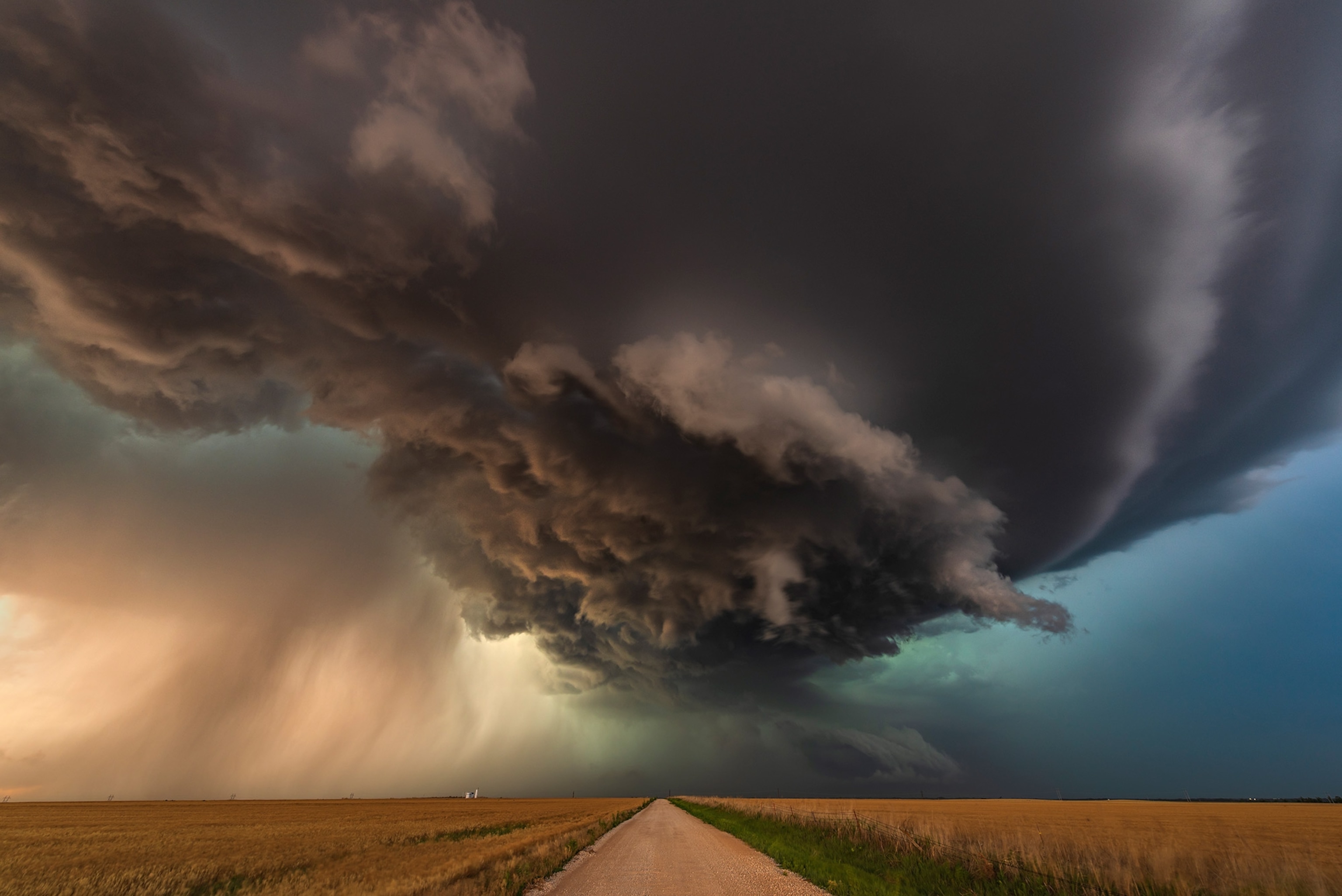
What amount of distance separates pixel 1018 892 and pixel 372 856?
2793cm

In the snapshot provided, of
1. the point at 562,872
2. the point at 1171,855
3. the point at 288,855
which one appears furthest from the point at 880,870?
the point at 288,855

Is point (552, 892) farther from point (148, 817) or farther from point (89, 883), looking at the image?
point (148, 817)

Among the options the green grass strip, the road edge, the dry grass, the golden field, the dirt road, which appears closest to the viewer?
the dry grass

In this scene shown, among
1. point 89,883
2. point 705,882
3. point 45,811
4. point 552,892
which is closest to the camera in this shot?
point 552,892

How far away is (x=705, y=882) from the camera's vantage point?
16.4 metres

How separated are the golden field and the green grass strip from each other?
9567 millimetres

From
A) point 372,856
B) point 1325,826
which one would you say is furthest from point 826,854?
point 1325,826

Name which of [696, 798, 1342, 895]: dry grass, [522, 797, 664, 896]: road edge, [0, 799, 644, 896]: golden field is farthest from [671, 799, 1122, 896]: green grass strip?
[0, 799, 644, 896]: golden field

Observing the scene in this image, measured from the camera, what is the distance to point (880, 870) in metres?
18.4

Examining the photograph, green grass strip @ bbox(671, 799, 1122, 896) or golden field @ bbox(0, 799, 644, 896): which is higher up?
green grass strip @ bbox(671, 799, 1122, 896)

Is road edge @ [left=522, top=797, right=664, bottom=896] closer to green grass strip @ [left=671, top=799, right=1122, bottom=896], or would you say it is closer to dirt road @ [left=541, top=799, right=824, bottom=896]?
dirt road @ [left=541, top=799, right=824, bottom=896]

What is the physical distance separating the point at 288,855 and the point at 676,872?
74.3ft

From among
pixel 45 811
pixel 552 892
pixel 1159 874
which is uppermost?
pixel 1159 874

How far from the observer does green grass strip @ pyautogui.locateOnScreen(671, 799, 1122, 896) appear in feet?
46.1
